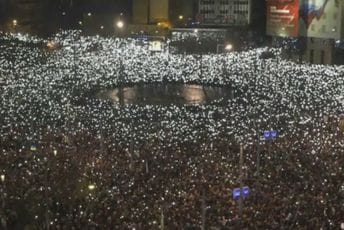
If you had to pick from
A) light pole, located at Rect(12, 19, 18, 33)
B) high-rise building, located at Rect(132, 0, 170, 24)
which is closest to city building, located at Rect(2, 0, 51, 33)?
light pole, located at Rect(12, 19, 18, 33)

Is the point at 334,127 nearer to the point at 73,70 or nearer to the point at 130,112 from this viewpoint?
the point at 130,112

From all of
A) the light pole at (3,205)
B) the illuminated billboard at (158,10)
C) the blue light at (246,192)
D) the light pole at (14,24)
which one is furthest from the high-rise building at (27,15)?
the blue light at (246,192)

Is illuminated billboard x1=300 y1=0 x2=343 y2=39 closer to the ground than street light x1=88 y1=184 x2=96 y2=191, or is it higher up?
higher up

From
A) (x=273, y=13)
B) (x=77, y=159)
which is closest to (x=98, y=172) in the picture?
(x=77, y=159)

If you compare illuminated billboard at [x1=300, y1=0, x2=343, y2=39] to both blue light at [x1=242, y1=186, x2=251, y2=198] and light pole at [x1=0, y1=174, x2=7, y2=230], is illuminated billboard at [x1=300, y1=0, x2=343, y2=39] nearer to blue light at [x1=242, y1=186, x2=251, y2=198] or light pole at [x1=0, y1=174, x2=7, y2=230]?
blue light at [x1=242, y1=186, x2=251, y2=198]

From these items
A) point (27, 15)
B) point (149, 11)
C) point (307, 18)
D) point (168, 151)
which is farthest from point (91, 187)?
point (27, 15)

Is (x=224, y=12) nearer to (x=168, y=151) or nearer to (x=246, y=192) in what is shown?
(x=168, y=151)
